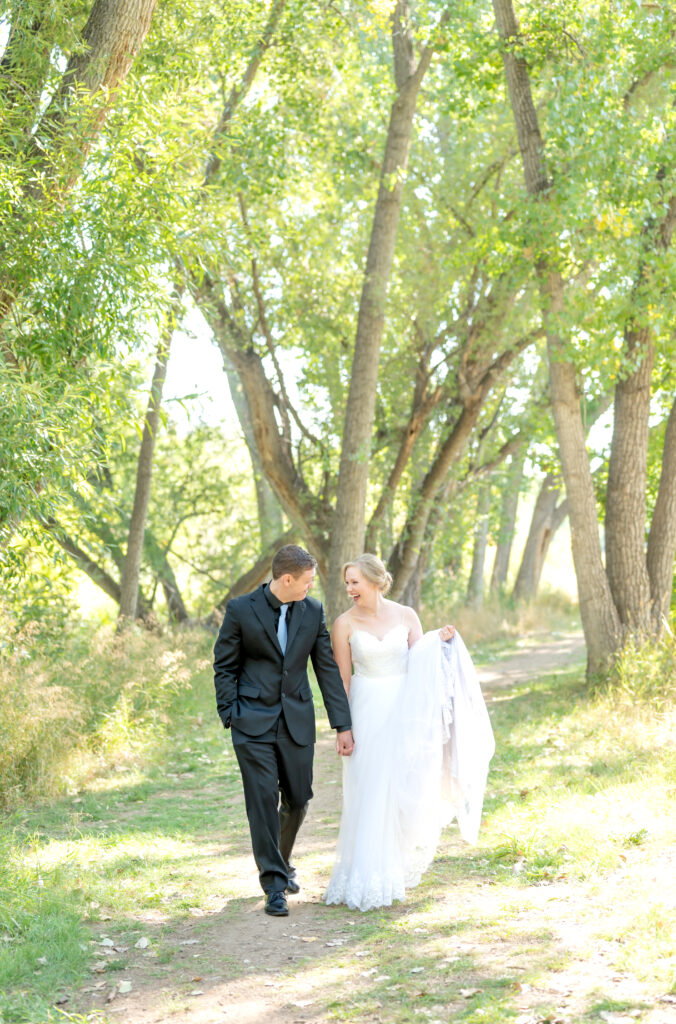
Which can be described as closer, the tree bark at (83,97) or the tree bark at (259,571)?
the tree bark at (83,97)

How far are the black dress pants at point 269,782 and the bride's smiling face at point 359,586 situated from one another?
2.95ft

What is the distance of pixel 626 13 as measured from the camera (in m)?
11.6

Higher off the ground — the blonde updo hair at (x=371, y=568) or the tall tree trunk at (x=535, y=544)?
the tall tree trunk at (x=535, y=544)

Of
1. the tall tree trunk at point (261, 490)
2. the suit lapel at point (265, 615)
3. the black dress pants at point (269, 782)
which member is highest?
the tall tree trunk at point (261, 490)

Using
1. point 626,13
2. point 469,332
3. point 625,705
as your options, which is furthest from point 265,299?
point 625,705

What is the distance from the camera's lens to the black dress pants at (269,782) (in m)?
5.97

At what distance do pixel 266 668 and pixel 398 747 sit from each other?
3.09 feet

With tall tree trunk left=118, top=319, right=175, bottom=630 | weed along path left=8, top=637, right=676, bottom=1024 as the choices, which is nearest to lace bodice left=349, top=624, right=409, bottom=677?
weed along path left=8, top=637, right=676, bottom=1024

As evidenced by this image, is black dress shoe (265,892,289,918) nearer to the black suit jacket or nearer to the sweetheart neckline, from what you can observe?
the black suit jacket

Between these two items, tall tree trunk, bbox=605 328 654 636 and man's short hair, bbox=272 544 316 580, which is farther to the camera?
tall tree trunk, bbox=605 328 654 636

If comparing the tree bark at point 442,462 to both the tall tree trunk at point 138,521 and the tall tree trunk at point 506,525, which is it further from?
the tall tree trunk at point 506,525

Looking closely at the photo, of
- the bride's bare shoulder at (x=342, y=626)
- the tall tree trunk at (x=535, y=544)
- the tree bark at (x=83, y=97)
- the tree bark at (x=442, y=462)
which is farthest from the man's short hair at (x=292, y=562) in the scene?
the tall tree trunk at (x=535, y=544)

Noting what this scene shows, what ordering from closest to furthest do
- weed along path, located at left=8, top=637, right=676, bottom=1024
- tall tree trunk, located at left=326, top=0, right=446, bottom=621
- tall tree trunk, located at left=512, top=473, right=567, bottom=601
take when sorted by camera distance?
1. weed along path, located at left=8, top=637, right=676, bottom=1024
2. tall tree trunk, located at left=326, top=0, right=446, bottom=621
3. tall tree trunk, located at left=512, top=473, right=567, bottom=601

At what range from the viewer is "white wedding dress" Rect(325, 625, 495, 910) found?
6.16 metres
